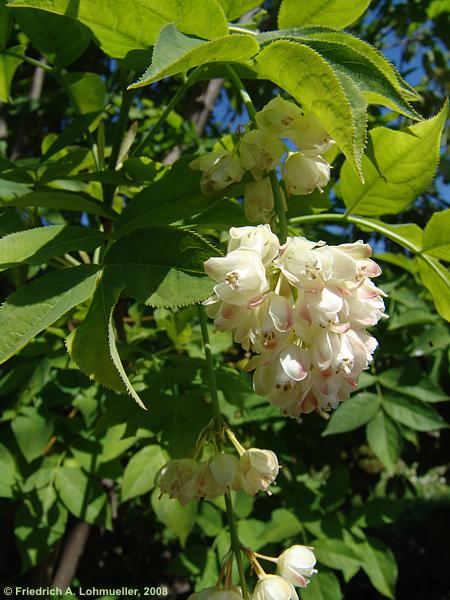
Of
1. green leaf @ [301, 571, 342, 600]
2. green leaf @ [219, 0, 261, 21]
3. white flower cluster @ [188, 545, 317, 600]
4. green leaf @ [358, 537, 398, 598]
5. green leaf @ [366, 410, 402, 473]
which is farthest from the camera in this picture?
green leaf @ [358, 537, 398, 598]

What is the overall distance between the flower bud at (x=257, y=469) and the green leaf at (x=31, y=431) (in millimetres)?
908

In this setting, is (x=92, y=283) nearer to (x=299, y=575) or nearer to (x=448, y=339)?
(x=299, y=575)

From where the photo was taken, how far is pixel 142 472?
5.09 ft

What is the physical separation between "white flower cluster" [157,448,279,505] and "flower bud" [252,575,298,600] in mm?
134

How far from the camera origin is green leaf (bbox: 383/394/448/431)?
1.91m

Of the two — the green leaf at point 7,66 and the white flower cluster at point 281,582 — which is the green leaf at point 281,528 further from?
the green leaf at point 7,66

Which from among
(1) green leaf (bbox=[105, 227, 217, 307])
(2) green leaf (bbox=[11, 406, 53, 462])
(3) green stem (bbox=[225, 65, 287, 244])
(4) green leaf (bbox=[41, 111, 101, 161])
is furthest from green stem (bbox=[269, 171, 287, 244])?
(2) green leaf (bbox=[11, 406, 53, 462])

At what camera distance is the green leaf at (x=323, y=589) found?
5.66ft

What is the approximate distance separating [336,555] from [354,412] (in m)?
0.47

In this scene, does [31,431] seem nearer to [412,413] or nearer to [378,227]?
[378,227]

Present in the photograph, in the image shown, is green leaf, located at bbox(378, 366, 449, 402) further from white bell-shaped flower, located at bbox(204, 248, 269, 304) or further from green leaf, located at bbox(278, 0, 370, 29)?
white bell-shaped flower, located at bbox(204, 248, 269, 304)

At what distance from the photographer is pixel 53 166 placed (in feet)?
4.64

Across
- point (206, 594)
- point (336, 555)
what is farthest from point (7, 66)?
point (336, 555)

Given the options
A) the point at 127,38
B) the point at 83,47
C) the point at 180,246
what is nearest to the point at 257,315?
the point at 180,246
